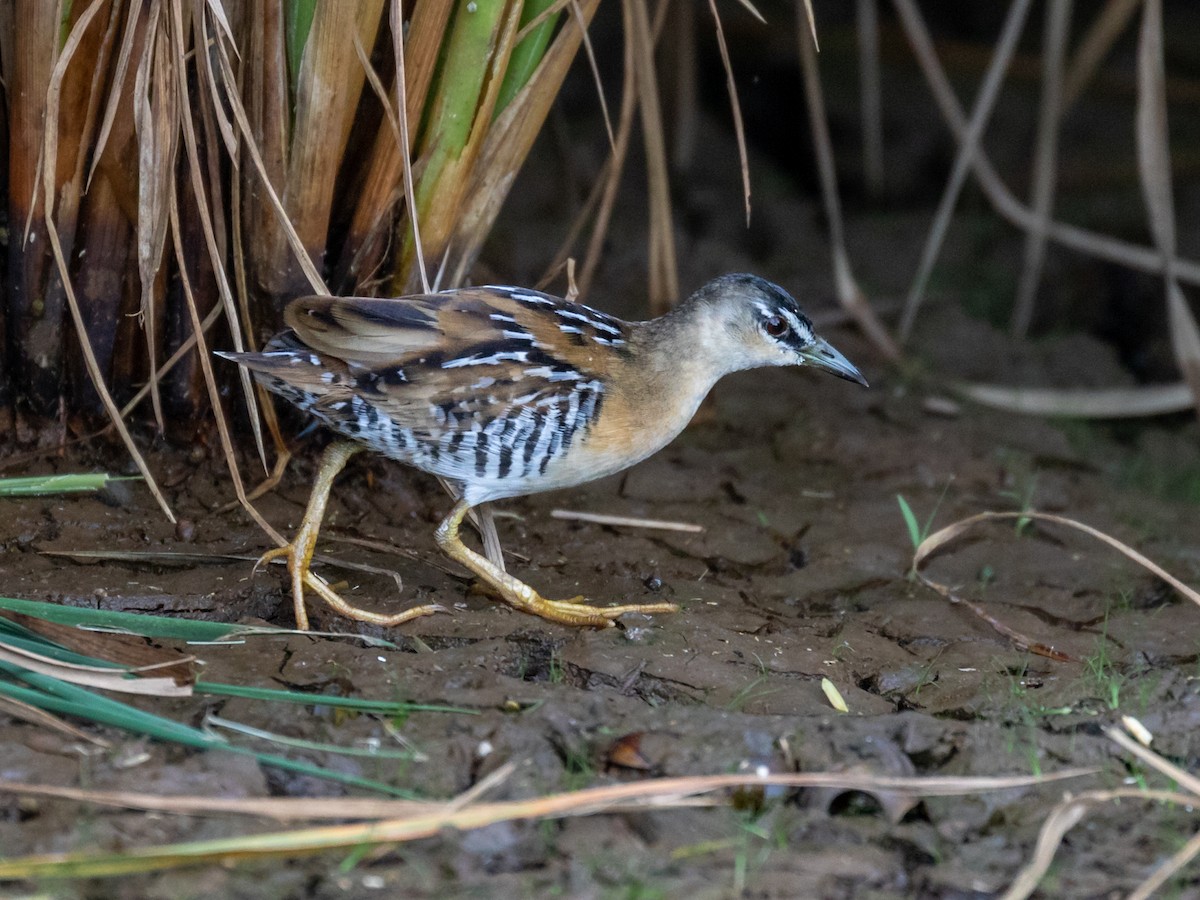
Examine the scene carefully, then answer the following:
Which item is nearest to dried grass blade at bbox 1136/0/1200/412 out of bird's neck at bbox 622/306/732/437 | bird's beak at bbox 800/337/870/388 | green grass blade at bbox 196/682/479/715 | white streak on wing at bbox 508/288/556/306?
bird's beak at bbox 800/337/870/388

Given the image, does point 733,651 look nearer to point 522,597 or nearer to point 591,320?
point 522,597

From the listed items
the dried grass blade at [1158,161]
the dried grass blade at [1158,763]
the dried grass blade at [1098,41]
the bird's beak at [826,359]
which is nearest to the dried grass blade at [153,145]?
the bird's beak at [826,359]

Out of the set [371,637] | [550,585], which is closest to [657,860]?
[371,637]

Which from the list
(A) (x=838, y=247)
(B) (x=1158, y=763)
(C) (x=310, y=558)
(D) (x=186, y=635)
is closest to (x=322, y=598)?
(C) (x=310, y=558)

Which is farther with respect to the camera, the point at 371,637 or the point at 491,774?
the point at 371,637

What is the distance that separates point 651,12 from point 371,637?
14.9 feet

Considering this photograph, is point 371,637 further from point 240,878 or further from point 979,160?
point 979,160

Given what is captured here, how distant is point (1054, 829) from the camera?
2.80m

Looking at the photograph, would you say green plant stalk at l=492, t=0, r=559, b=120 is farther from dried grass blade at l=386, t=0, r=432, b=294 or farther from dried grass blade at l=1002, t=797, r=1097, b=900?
dried grass blade at l=1002, t=797, r=1097, b=900

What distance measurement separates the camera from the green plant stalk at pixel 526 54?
395 centimetres

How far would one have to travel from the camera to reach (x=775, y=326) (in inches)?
161

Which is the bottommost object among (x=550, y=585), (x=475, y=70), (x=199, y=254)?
(x=550, y=585)

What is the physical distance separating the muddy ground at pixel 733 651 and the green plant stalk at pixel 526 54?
124 cm

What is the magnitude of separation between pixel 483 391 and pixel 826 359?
1.17 m
